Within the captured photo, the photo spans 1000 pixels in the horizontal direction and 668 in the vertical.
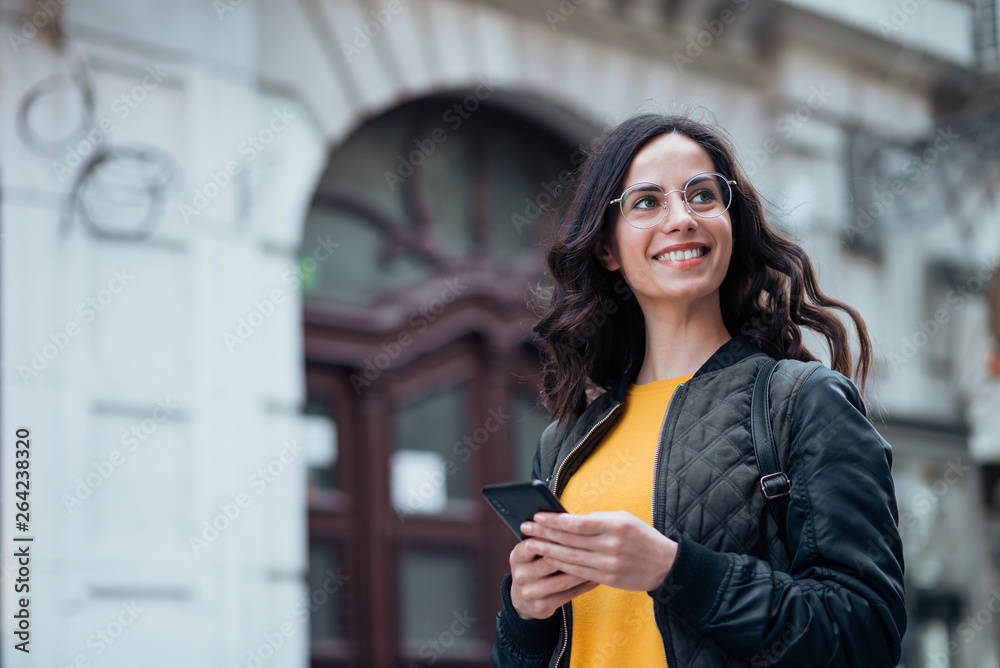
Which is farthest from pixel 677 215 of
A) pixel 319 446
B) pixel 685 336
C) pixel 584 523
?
pixel 319 446

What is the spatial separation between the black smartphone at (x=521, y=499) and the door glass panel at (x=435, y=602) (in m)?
4.99

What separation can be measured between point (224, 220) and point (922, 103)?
6285mm

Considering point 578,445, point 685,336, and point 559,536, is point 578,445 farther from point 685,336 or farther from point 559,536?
point 559,536

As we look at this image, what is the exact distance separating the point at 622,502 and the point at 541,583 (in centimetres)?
22

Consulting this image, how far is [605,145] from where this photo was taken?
2.21 metres

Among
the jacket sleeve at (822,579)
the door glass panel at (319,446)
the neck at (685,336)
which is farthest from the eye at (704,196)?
the door glass panel at (319,446)

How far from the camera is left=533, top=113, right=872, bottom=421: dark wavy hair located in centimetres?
213

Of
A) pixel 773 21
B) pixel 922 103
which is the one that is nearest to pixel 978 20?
pixel 922 103

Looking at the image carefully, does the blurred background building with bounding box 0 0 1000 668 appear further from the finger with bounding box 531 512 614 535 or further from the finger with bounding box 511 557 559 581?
the finger with bounding box 531 512 614 535

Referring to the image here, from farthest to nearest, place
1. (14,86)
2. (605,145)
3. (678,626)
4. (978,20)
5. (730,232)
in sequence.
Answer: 1. (978,20)
2. (14,86)
3. (605,145)
4. (730,232)
5. (678,626)

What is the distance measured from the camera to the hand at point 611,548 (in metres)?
1.67

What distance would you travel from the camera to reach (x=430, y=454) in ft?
22.7

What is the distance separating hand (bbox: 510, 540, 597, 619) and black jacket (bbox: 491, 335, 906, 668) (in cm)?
14

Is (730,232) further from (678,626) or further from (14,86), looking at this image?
(14,86)
